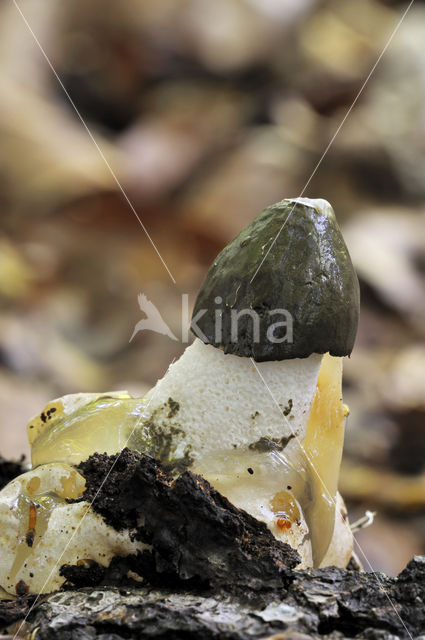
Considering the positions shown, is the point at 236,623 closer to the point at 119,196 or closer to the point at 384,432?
the point at 384,432

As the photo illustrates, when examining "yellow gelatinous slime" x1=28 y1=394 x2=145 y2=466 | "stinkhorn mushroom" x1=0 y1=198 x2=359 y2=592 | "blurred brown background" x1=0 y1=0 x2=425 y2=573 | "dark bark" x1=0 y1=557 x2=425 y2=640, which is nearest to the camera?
"dark bark" x1=0 y1=557 x2=425 y2=640

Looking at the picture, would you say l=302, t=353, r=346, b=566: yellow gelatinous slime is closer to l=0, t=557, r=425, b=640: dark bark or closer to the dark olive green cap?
the dark olive green cap

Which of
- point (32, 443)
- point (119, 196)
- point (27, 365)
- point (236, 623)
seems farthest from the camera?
point (119, 196)

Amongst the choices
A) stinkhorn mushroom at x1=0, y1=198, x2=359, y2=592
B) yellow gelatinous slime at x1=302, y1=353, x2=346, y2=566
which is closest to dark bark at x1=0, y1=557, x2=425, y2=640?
stinkhorn mushroom at x1=0, y1=198, x2=359, y2=592

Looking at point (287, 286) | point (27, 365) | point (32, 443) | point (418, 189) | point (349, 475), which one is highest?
point (418, 189)

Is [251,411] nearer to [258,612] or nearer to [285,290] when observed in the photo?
[285,290]

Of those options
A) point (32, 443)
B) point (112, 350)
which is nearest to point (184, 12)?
point (112, 350)

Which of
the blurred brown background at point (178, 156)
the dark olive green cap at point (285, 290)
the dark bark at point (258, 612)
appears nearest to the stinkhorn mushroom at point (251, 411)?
the dark olive green cap at point (285, 290)
